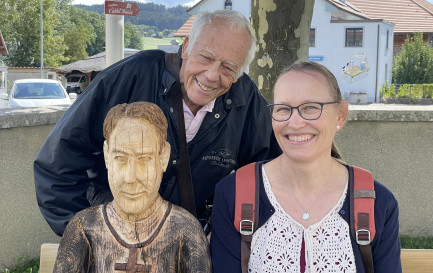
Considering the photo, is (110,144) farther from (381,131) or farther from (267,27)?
(381,131)

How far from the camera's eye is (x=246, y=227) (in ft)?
6.85

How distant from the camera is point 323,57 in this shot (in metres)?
38.8

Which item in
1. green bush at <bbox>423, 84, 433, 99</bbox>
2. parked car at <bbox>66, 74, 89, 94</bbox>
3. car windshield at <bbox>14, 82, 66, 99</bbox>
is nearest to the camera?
car windshield at <bbox>14, 82, 66, 99</bbox>

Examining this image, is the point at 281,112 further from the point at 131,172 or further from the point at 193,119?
the point at 193,119

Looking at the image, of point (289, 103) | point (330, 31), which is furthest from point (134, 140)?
point (330, 31)

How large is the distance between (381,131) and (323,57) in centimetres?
3423

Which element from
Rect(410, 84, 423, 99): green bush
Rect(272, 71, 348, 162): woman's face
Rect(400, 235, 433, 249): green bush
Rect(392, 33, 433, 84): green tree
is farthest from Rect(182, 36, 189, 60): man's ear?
Rect(392, 33, 433, 84): green tree

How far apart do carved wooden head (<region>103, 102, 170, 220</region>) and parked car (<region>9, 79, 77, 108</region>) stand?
46.1 feet

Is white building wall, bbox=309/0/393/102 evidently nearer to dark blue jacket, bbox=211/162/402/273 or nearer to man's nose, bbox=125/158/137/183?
dark blue jacket, bbox=211/162/402/273

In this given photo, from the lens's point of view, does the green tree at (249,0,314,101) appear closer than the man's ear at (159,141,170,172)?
No

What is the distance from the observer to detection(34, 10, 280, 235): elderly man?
2557 millimetres

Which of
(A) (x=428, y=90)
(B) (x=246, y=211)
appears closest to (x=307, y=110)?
(B) (x=246, y=211)

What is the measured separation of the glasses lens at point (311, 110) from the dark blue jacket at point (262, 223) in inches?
13.2

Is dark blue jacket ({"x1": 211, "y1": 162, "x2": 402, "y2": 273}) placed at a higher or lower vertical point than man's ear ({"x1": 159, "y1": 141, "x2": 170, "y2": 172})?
lower
